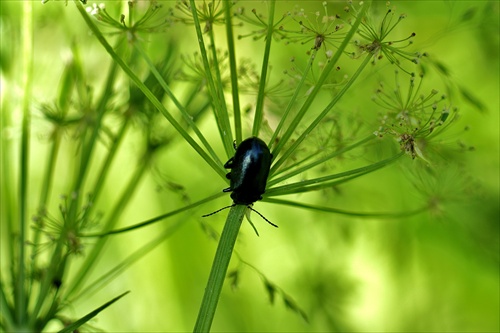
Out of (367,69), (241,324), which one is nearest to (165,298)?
(241,324)

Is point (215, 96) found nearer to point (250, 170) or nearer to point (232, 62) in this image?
point (232, 62)

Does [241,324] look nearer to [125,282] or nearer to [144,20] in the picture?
[125,282]

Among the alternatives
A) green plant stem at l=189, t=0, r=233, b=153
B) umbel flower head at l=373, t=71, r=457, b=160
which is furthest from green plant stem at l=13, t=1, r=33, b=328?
umbel flower head at l=373, t=71, r=457, b=160

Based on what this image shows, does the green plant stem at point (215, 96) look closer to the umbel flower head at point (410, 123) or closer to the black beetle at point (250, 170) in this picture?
the black beetle at point (250, 170)

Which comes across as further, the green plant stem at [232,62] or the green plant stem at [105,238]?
the green plant stem at [105,238]

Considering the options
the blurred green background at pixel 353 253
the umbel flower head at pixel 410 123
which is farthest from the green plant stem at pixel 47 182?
the umbel flower head at pixel 410 123

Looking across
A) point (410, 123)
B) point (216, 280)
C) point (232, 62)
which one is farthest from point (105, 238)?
point (410, 123)
